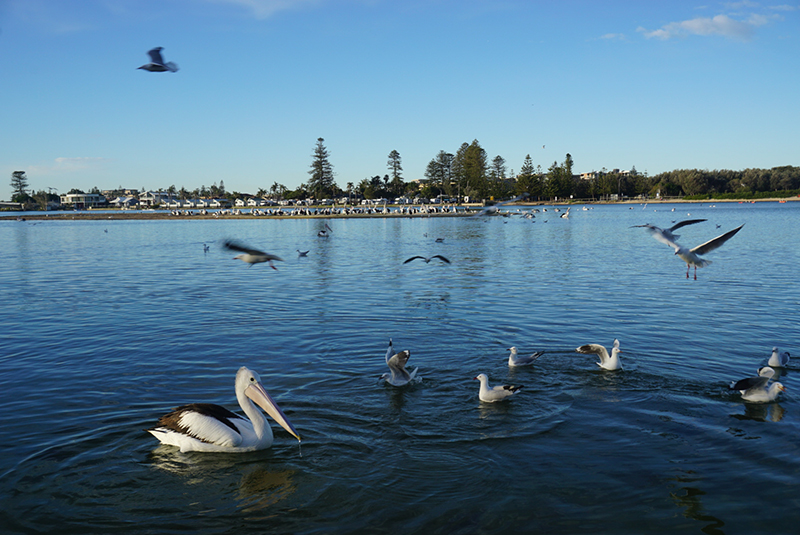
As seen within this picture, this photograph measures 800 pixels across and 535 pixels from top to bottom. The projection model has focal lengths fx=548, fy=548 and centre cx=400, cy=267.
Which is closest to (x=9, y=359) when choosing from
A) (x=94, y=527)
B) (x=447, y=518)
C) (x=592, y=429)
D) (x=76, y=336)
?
(x=76, y=336)

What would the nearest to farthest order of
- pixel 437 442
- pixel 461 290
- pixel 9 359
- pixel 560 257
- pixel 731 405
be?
pixel 437 442
pixel 731 405
pixel 9 359
pixel 461 290
pixel 560 257

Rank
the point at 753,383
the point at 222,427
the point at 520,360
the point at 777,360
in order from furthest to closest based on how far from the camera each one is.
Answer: the point at 520,360
the point at 777,360
the point at 753,383
the point at 222,427

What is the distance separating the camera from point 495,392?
838 centimetres

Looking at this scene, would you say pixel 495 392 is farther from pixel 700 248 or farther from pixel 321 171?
pixel 321 171

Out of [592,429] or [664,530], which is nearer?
[664,530]

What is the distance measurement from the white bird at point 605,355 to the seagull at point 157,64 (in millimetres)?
9847

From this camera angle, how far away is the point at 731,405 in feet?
27.7

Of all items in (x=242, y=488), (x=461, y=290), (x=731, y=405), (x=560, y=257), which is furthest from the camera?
(x=560, y=257)

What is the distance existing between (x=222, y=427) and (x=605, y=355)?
6.69 meters

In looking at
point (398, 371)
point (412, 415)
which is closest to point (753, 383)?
point (412, 415)

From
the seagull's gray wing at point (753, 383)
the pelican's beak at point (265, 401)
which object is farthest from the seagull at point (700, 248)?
the pelican's beak at point (265, 401)

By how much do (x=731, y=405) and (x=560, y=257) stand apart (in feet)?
73.9

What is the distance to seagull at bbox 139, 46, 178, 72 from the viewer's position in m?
11.5

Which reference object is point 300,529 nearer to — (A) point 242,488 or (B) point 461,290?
(A) point 242,488
